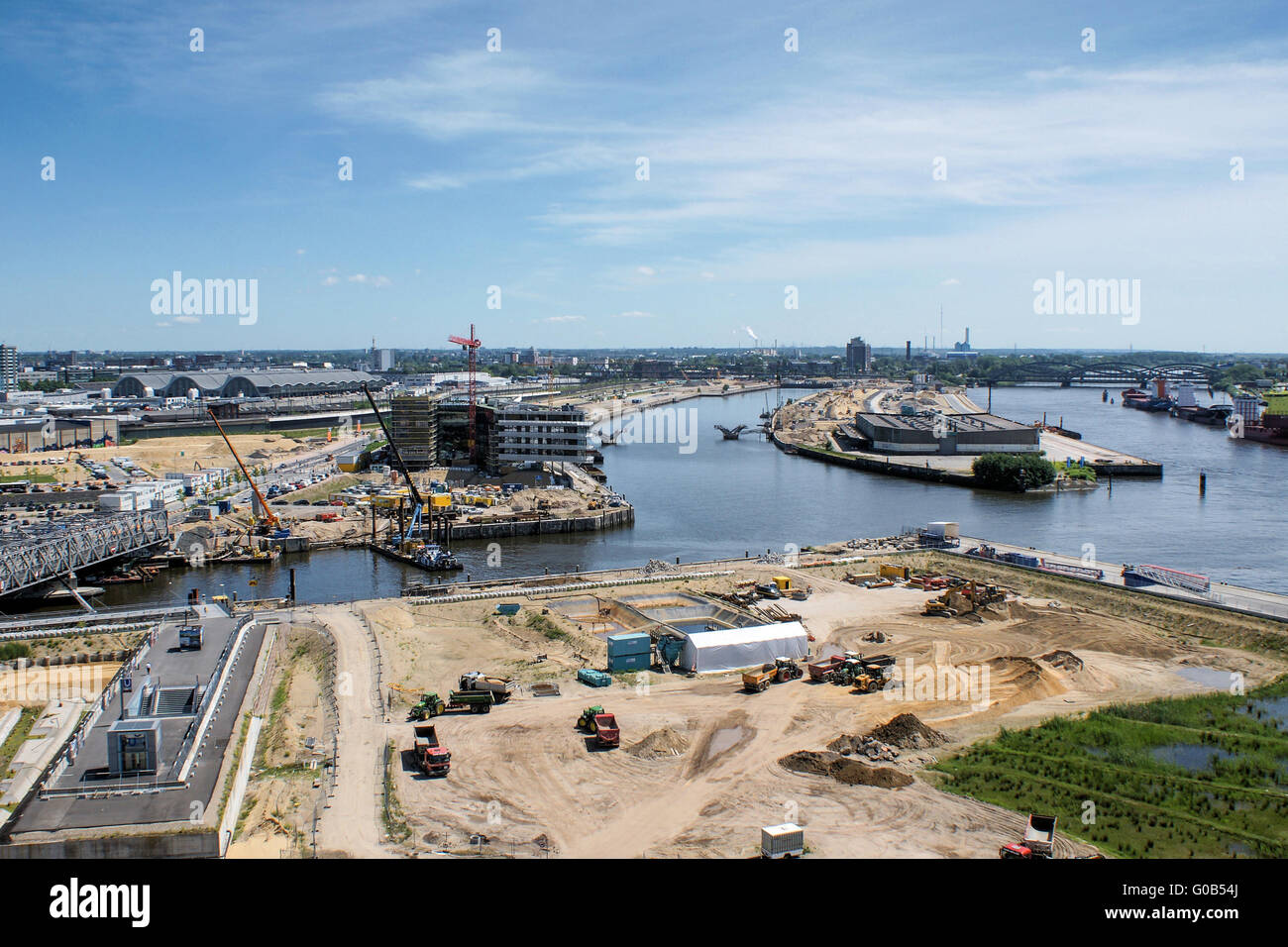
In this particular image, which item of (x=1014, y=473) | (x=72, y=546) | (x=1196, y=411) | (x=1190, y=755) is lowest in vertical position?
(x=1190, y=755)

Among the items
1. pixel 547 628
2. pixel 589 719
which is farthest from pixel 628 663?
pixel 589 719

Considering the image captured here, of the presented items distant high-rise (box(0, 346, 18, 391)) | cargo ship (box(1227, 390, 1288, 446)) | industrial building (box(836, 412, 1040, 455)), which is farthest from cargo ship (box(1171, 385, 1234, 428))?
distant high-rise (box(0, 346, 18, 391))

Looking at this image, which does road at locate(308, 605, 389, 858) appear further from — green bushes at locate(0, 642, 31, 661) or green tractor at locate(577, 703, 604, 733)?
green bushes at locate(0, 642, 31, 661)

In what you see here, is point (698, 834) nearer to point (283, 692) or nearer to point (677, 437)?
point (283, 692)

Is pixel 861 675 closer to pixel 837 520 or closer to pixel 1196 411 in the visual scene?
pixel 837 520

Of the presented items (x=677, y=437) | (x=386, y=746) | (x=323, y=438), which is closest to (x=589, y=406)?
(x=677, y=437)

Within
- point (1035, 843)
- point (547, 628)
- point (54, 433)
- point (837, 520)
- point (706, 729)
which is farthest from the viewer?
point (54, 433)
